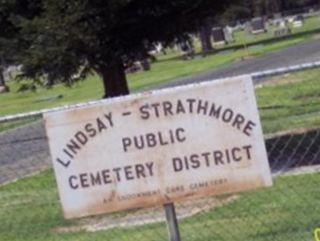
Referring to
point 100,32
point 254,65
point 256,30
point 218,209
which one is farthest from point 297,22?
point 218,209

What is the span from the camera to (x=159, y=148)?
7.61 metres

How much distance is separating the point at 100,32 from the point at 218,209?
120 inches

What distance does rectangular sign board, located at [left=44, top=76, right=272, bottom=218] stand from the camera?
296 inches

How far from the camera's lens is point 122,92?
48.9 feet

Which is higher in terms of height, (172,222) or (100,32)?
(100,32)

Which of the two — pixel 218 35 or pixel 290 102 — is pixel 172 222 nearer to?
pixel 290 102

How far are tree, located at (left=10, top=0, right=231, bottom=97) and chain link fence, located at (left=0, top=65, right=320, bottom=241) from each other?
103cm

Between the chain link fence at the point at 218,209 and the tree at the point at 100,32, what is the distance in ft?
3.39

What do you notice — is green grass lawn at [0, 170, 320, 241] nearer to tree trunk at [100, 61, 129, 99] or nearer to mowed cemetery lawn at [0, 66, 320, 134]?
tree trunk at [100, 61, 129, 99]

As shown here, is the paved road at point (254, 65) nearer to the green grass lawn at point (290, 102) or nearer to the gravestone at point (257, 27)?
the green grass lawn at point (290, 102)

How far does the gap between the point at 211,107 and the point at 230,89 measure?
0.19 metres

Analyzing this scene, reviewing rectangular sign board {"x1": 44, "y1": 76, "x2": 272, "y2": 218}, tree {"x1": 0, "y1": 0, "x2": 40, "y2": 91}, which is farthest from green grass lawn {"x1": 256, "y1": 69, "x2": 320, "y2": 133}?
rectangular sign board {"x1": 44, "y1": 76, "x2": 272, "y2": 218}

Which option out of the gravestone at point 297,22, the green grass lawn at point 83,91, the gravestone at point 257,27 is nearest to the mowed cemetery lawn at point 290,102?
the green grass lawn at point 83,91

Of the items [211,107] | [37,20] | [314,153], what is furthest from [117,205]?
[314,153]
